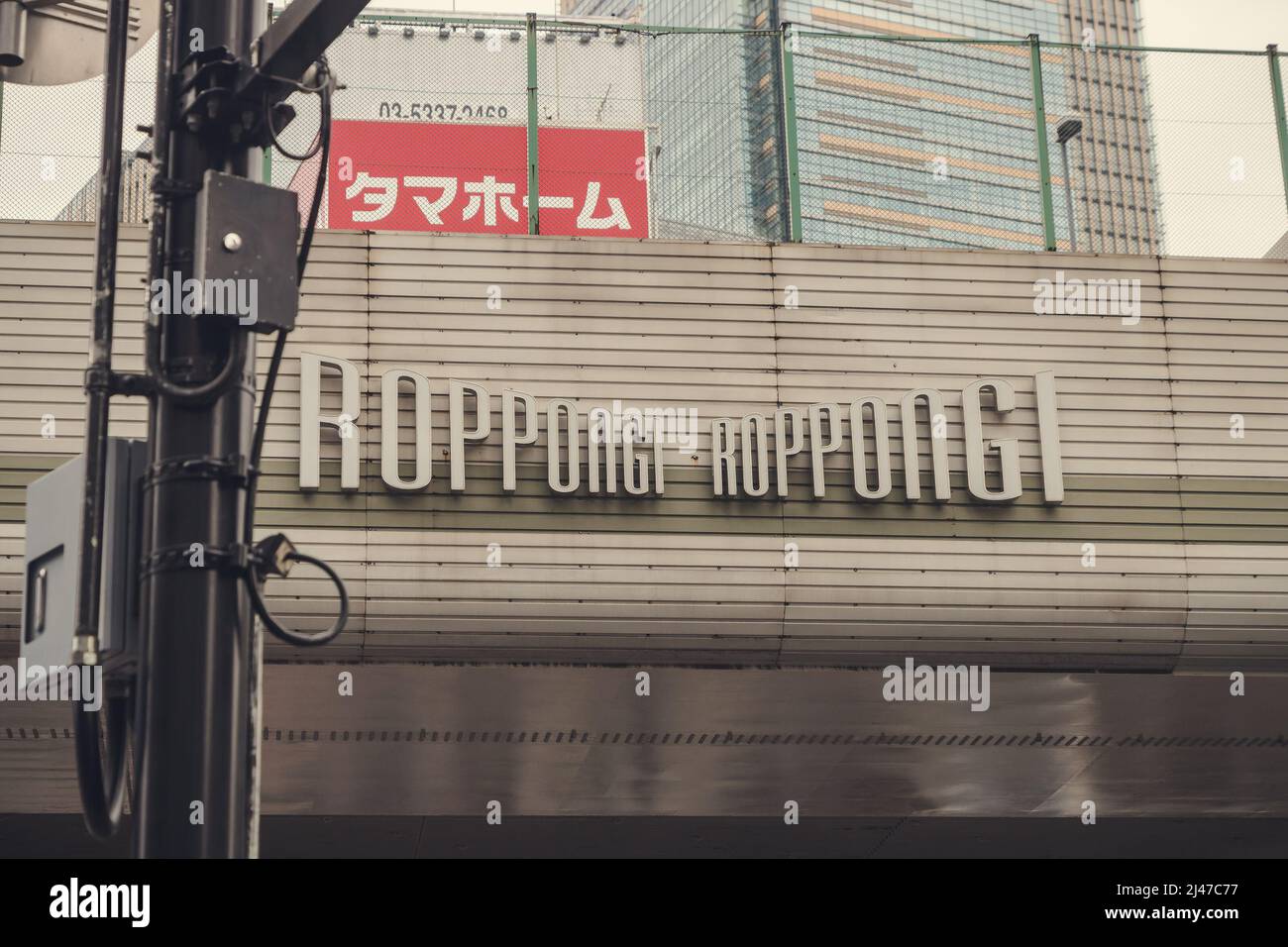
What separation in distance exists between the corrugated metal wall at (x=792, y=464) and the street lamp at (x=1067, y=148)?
1.94ft

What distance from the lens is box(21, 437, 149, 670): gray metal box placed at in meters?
5.68

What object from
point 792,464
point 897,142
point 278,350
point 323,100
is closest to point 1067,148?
point 897,142

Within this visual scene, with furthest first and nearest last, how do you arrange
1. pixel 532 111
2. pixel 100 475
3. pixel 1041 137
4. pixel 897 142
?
1. pixel 897 142
2. pixel 1041 137
3. pixel 532 111
4. pixel 100 475

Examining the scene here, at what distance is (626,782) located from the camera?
18.9 metres

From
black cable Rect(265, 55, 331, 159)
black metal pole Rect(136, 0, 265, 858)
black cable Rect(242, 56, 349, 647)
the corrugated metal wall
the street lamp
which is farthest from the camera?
the street lamp

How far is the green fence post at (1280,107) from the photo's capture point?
17344 mm

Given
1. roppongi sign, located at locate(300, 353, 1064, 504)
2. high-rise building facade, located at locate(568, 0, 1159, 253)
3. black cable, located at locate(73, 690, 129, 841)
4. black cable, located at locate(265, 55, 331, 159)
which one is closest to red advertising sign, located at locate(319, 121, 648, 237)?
high-rise building facade, located at locate(568, 0, 1159, 253)

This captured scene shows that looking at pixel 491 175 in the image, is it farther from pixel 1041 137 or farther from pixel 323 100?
pixel 323 100

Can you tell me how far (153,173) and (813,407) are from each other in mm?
10160

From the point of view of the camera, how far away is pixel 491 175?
18.0m

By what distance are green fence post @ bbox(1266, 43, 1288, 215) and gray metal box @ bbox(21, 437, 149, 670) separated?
14.2 metres

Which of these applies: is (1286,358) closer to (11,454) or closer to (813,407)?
(813,407)

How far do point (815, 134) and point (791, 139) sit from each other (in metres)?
0.37

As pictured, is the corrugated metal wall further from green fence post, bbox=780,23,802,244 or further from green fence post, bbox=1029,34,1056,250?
green fence post, bbox=1029,34,1056,250
